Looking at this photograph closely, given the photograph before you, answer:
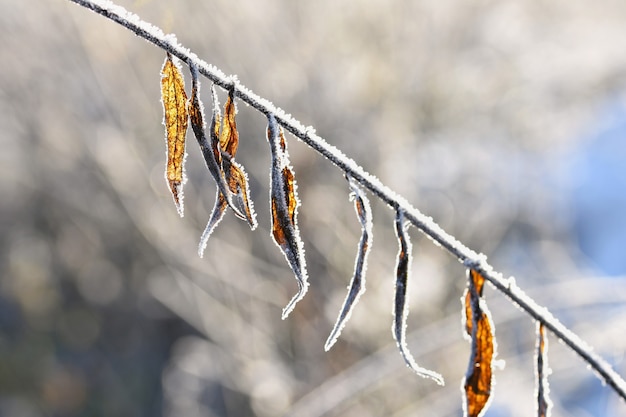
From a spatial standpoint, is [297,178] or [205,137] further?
[297,178]

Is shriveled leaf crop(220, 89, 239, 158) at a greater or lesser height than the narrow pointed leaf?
greater

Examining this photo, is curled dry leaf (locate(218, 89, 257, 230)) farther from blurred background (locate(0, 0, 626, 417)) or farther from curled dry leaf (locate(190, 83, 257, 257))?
blurred background (locate(0, 0, 626, 417))

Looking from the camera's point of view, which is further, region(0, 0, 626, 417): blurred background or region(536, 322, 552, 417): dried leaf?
region(0, 0, 626, 417): blurred background

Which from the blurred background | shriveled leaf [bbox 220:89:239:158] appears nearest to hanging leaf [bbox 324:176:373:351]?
shriveled leaf [bbox 220:89:239:158]

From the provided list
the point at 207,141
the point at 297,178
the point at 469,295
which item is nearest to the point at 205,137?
the point at 207,141

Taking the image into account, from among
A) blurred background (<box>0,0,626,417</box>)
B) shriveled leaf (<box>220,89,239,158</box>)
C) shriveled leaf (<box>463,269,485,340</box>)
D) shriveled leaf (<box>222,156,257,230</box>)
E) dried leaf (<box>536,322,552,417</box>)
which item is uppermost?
blurred background (<box>0,0,626,417</box>)

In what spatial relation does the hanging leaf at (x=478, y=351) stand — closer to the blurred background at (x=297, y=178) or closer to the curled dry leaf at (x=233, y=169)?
the curled dry leaf at (x=233, y=169)

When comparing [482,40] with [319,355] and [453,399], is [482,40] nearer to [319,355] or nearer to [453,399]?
[319,355]

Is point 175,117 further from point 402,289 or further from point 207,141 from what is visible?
point 402,289
